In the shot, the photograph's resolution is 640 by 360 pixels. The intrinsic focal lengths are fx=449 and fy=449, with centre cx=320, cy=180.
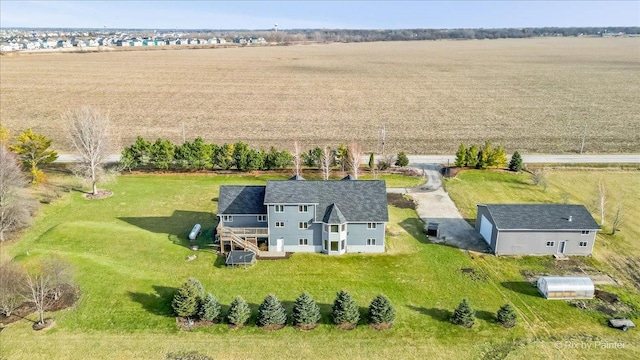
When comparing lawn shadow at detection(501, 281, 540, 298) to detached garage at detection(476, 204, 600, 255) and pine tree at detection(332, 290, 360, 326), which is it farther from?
pine tree at detection(332, 290, 360, 326)

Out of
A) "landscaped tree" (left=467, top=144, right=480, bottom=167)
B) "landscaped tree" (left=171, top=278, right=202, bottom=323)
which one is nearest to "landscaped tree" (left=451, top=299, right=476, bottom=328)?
"landscaped tree" (left=171, top=278, right=202, bottom=323)

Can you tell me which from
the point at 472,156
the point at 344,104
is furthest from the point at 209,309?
the point at 344,104

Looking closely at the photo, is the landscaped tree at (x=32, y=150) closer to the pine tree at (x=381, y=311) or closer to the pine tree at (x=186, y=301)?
the pine tree at (x=186, y=301)

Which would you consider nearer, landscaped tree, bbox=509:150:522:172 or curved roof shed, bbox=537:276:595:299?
curved roof shed, bbox=537:276:595:299

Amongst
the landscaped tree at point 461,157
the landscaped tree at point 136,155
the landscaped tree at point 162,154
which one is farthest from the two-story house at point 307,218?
the landscaped tree at point 461,157

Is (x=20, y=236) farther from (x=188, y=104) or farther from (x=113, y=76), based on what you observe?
(x=113, y=76)

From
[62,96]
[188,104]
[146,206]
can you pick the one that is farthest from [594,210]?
[62,96]
